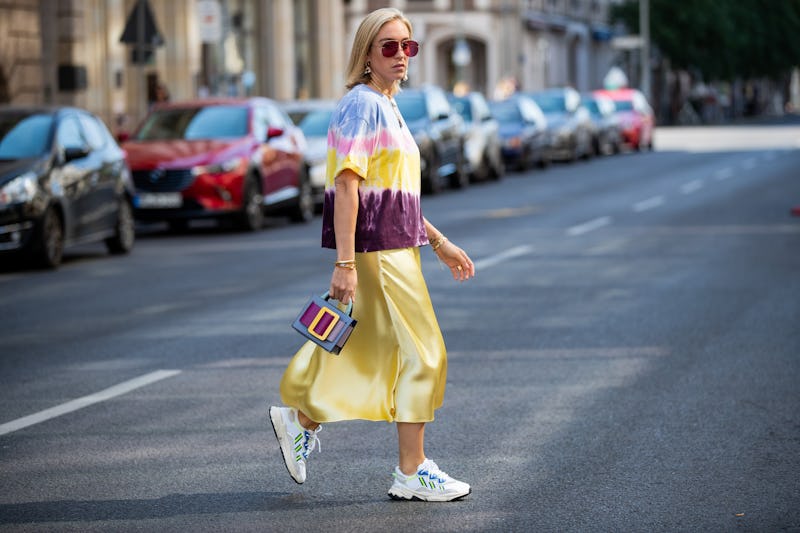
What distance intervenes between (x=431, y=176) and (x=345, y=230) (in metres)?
23.8

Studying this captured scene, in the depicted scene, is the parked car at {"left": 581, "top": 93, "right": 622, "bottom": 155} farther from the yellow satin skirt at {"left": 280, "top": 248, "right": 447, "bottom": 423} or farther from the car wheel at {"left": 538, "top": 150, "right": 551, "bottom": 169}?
the yellow satin skirt at {"left": 280, "top": 248, "right": 447, "bottom": 423}

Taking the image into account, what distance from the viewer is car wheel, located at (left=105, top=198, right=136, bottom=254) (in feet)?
59.5

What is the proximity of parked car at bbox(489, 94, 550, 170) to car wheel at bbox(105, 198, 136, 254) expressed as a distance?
20.2 metres

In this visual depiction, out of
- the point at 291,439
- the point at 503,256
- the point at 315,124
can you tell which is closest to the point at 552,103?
the point at 315,124

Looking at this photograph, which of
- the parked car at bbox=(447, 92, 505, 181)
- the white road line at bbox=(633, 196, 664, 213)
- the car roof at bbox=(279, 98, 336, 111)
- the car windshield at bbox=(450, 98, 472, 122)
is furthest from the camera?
the car windshield at bbox=(450, 98, 472, 122)

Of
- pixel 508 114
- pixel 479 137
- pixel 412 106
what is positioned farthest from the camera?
pixel 508 114

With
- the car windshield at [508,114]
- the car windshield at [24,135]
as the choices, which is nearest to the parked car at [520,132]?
the car windshield at [508,114]

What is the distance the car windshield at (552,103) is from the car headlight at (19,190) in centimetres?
2835

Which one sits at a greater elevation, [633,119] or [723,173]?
[633,119]

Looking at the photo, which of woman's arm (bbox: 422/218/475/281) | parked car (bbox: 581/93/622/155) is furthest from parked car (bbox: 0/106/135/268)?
parked car (bbox: 581/93/622/155)

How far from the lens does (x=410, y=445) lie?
243 inches

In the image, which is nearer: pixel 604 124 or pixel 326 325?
pixel 326 325

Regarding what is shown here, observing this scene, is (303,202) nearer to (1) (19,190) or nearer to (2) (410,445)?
(1) (19,190)

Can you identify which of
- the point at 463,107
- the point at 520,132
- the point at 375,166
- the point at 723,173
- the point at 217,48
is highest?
the point at 217,48
